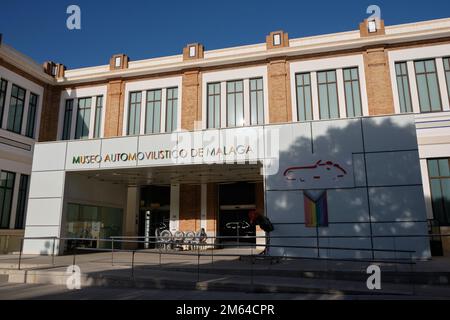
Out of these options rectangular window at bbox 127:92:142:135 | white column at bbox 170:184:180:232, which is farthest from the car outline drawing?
rectangular window at bbox 127:92:142:135

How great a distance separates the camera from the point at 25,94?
78.0 ft

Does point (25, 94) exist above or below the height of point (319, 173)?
above

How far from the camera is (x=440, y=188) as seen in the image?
18906 millimetres

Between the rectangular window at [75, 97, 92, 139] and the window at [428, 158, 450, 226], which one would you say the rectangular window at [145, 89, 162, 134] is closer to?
the rectangular window at [75, 97, 92, 139]

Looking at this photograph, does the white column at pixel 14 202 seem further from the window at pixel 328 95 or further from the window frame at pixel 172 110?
the window at pixel 328 95

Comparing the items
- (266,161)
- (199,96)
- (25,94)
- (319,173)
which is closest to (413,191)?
(319,173)

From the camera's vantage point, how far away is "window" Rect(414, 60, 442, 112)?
20.3 meters

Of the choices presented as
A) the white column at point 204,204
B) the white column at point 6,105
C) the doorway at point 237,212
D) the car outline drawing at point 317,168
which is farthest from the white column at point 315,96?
the white column at point 6,105

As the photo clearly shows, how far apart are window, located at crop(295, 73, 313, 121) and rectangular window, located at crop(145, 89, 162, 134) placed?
8884 millimetres

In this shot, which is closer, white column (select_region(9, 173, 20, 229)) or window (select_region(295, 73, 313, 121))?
white column (select_region(9, 173, 20, 229))

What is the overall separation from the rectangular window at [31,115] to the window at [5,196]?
331 cm
